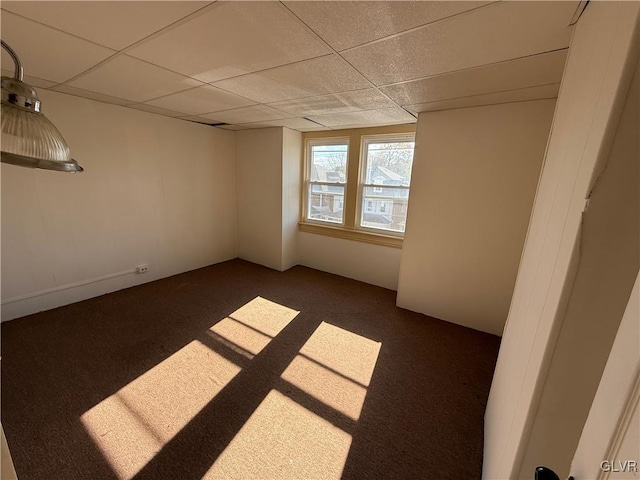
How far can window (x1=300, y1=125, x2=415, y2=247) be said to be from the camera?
3.52 m

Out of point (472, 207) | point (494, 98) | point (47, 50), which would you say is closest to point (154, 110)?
point (47, 50)

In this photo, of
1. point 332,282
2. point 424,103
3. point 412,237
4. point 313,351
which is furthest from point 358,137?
point 313,351

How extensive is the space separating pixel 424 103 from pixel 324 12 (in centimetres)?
160

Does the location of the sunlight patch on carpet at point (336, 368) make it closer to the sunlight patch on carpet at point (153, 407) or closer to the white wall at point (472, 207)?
the sunlight patch on carpet at point (153, 407)

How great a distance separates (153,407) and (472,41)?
2870 mm

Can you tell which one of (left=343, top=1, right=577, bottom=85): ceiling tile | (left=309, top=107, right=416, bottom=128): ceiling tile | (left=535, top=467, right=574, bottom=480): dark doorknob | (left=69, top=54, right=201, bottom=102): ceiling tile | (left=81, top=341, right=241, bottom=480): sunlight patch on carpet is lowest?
(left=81, top=341, right=241, bottom=480): sunlight patch on carpet

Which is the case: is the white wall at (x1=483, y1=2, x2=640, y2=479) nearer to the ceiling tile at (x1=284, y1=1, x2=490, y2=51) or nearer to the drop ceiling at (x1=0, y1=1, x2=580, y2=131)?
the drop ceiling at (x1=0, y1=1, x2=580, y2=131)

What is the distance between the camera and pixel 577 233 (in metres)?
0.63

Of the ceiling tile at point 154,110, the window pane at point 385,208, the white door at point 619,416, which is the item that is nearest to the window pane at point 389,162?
the window pane at point 385,208

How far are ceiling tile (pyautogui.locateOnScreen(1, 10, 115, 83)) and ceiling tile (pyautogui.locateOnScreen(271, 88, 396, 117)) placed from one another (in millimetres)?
1430

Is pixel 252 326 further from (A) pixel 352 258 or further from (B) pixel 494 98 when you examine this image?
(B) pixel 494 98

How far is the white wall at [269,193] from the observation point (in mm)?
3990

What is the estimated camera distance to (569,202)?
2.50 ft

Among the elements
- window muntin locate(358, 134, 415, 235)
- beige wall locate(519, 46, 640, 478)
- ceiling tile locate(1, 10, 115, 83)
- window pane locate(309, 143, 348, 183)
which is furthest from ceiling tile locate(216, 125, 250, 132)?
beige wall locate(519, 46, 640, 478)
